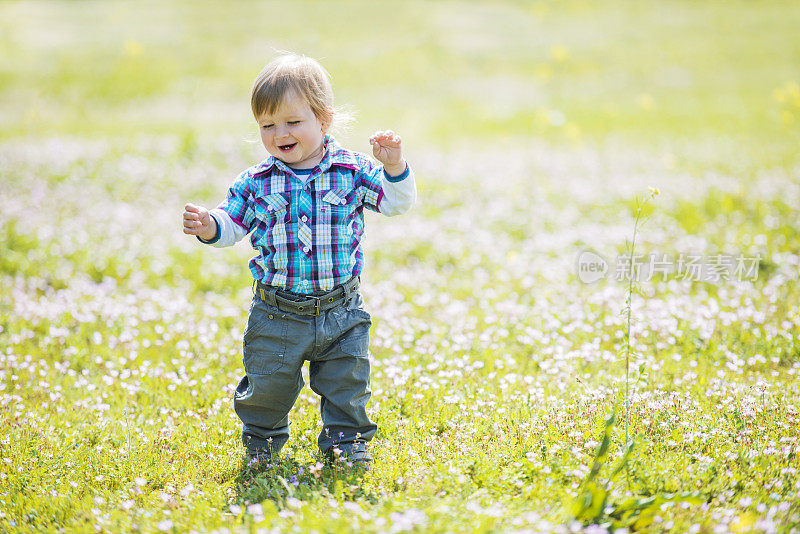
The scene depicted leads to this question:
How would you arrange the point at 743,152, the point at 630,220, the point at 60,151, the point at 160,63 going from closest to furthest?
the point at 630,220 → the point at 60,151 → the point at 743,152 → the point at 160,63

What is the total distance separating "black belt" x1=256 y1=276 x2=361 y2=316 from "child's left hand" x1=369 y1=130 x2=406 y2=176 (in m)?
0.78

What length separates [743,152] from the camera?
576 inches

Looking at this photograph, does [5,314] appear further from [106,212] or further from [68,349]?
[106,212]

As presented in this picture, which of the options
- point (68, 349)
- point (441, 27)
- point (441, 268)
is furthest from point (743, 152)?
point (441, 27)

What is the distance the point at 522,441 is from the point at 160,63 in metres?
24.1

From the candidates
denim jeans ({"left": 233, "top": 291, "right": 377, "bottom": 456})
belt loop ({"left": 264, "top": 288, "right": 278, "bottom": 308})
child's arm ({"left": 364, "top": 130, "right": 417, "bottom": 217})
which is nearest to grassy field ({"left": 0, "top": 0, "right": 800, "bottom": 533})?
denim jeans ({"left": 233, "top": 291, "right": 377, "bottom": 456})

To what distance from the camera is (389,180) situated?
13.6 feet

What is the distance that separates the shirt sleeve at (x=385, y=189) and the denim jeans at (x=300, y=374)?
0.63m

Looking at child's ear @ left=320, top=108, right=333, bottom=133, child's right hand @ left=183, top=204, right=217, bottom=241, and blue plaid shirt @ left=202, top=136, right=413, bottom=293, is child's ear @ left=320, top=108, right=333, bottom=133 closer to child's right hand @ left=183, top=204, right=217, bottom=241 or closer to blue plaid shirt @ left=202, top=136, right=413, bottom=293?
blue plaid shirt @ left=202, top=136, right=413, bottom=293

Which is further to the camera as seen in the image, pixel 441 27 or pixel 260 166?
pixel 441 27
